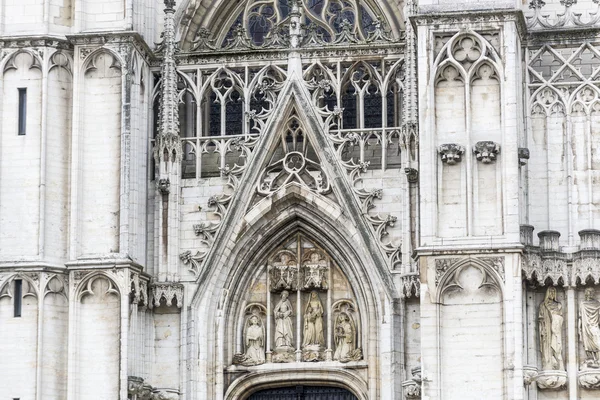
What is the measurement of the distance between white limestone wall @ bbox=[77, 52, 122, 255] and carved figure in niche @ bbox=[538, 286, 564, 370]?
578 cm

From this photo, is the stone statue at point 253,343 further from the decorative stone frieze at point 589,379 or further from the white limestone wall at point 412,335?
the decorative stone frieze at point 589,379

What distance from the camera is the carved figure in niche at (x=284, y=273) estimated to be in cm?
2695

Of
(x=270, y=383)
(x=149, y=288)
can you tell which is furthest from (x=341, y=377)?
(x=149, y=288)

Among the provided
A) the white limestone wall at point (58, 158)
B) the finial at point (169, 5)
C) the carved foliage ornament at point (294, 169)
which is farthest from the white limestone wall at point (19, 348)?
the finial at point (169, 5)

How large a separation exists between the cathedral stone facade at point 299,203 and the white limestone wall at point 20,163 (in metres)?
0.03

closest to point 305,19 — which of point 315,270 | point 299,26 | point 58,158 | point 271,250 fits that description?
point 299,26

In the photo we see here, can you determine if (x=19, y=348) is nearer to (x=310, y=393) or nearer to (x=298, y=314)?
(x=298, y=314)

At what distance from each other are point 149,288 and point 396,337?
3.46 metres

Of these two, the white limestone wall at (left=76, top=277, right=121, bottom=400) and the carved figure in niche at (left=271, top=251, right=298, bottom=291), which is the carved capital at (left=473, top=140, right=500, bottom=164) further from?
the white limestone wall at (left=76, top=277, right=121, bottom=400)

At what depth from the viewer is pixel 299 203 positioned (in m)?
27.0

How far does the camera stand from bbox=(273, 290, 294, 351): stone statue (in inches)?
1053

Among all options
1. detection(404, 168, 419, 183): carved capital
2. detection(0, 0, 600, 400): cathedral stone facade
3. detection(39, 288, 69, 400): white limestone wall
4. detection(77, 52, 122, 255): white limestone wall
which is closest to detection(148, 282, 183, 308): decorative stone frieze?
detection(0, 0, 600, 400): cathedral stone facade

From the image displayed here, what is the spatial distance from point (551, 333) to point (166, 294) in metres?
5.28

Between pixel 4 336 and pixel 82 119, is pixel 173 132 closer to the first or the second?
pixel 82 119
